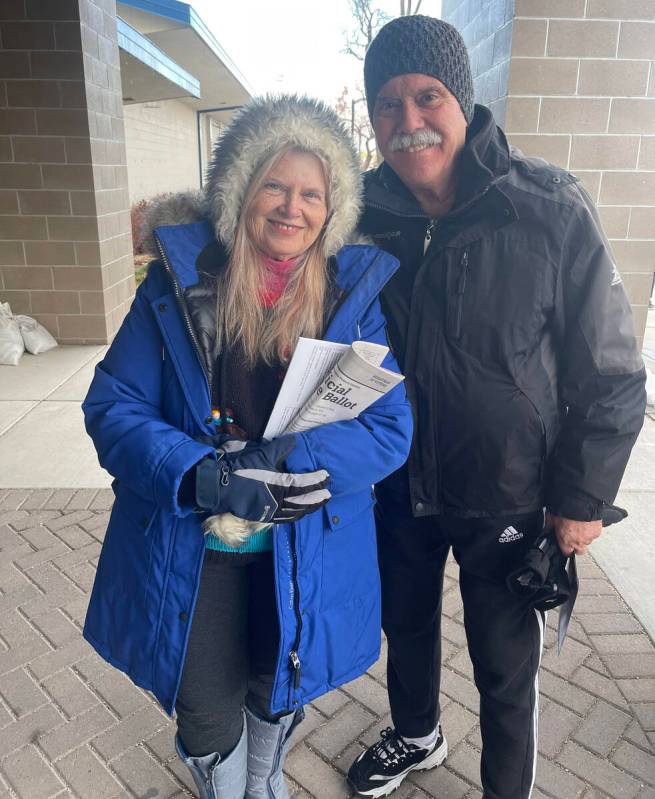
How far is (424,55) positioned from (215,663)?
1.65m

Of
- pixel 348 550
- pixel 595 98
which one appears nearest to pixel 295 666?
pixel 348 550

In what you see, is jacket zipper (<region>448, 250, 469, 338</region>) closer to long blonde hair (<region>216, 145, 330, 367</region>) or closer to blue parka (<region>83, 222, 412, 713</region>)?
blue parka (<region>83, 222, 412, 713</region>)

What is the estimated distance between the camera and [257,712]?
190 centimetres

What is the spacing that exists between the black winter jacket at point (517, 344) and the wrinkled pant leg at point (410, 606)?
0.73 feet

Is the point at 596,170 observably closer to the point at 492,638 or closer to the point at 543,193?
the point at 543,193

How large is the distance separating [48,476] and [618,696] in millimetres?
3504

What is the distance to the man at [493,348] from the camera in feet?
5.52

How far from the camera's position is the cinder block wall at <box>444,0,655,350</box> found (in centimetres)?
461

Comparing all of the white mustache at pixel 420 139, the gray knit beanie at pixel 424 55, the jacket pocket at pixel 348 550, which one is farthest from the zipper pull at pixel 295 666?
the gray knit beanie at pixel 424 55

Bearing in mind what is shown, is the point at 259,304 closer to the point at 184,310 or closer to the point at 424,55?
the point at 184,310

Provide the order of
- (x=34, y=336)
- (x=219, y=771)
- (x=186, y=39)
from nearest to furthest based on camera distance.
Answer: (x=219, y=771), (x=34, y=336), (x=186, y=39)

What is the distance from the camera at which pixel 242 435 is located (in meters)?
1.68

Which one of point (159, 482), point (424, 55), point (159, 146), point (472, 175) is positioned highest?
point (159, 146)

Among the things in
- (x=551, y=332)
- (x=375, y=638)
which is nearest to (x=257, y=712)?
(x=375, y=638)
